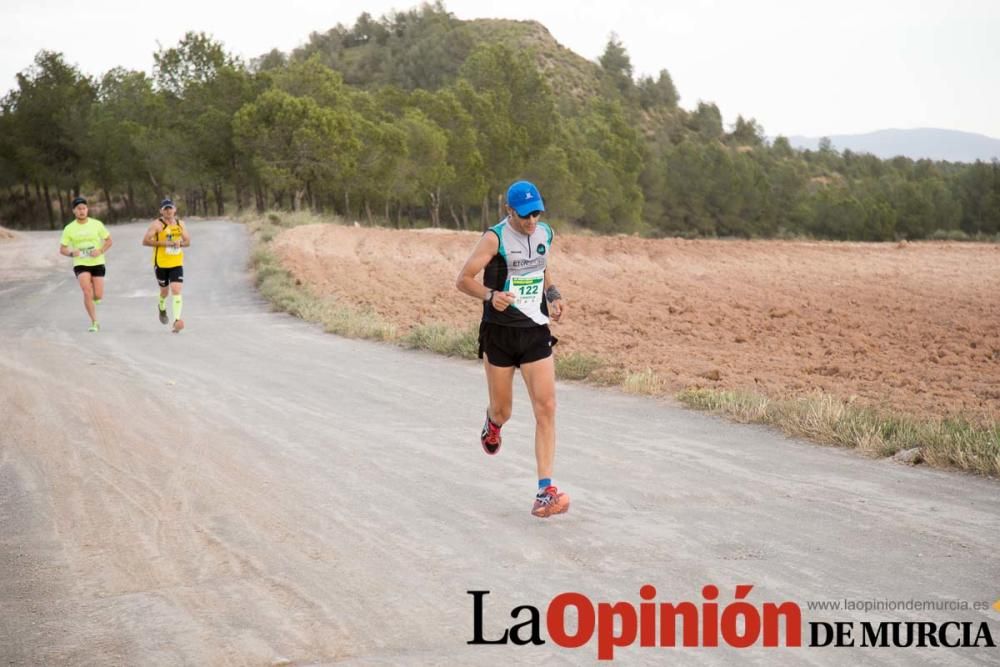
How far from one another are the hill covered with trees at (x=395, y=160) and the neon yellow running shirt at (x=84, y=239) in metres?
A: 46.1

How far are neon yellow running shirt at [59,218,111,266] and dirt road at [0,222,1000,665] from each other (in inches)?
218

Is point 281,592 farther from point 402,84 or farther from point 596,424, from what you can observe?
point 402,84

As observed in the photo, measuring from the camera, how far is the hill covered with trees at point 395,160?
219 feet

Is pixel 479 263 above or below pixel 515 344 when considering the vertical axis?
above

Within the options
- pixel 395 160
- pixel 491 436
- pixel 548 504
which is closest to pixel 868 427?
pixel 491 436

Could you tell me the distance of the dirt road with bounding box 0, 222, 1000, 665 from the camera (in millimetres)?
4668

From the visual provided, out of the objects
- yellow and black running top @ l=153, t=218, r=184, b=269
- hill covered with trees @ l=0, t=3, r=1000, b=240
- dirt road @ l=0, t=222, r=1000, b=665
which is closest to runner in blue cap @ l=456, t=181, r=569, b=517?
dirt road @ l=0, t=222, r=1000, b=665

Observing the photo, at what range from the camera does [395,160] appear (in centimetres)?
6688

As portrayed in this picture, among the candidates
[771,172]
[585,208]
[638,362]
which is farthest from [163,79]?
[638,362]

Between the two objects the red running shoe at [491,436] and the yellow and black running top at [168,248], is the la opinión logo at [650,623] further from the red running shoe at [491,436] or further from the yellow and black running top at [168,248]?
the yellow and black running top at [168,248]

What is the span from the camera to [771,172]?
102 meters

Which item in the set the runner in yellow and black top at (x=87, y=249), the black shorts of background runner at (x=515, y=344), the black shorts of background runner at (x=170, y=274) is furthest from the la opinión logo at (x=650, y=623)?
the runner in yellow and black top at (x=87, y=249)

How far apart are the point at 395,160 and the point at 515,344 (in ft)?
202

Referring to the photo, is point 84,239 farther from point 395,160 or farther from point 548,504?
point 395,160
